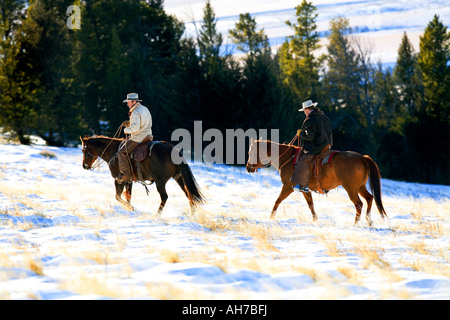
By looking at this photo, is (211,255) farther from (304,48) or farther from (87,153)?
(304,48)

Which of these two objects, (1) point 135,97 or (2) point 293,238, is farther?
(1) point 135,97

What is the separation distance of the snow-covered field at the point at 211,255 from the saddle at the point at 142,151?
1304 mm

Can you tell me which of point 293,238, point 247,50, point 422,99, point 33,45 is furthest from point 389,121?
point 293,238

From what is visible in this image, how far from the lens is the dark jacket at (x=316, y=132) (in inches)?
387

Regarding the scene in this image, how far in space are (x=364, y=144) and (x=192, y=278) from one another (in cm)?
3677

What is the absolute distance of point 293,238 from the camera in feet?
24.6

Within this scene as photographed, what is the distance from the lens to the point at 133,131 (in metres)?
10.7

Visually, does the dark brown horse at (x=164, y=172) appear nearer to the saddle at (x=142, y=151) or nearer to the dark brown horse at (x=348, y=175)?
the saddle at (x=142, y=151)

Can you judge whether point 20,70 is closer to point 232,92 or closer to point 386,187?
point 232,92

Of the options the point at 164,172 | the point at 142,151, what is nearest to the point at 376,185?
the point at 164,172

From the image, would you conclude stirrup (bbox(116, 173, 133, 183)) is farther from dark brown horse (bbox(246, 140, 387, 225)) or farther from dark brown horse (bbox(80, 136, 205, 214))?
dark brown horse (bbox(246, 140, 387, 225))

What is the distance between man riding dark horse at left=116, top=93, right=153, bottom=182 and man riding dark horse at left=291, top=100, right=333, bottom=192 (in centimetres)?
364

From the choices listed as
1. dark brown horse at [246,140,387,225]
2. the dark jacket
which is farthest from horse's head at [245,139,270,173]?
the dark jacket

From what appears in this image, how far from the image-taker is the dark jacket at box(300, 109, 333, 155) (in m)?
9.84
